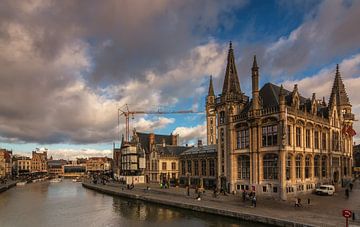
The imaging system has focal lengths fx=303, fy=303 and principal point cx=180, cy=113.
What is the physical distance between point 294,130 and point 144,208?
25.5 metres

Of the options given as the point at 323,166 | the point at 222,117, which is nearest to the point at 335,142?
the point at 323,166

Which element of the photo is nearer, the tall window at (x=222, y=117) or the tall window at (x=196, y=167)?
the tall window at (x=222, y=117)

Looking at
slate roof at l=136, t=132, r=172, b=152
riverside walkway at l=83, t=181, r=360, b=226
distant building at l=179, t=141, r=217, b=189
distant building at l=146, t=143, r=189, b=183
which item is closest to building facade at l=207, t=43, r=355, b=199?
riverside walkway at l=83, t=181, r=360, b=226

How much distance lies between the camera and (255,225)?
31.1 metres

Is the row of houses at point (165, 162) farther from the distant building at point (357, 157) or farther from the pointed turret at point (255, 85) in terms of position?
the distant building at point (357, 157)

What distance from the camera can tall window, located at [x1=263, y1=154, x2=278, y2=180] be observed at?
4425 centimetres

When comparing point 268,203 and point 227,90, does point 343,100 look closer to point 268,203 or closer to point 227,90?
point 227,90

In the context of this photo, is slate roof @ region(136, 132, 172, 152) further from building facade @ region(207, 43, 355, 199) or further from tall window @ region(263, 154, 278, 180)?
tall window @ region(263, 154, 278, 180)

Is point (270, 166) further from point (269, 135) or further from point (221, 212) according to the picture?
point (221, 212)

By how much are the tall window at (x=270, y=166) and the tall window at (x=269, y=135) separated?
70.8 inches

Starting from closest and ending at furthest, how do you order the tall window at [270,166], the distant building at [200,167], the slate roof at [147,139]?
the tall window at [270,166] < the distant building at [200,167] < the slate roof at [147,139]

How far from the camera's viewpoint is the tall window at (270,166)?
1742 inches

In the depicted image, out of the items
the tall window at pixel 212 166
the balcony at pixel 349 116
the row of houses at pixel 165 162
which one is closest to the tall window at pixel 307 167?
the row of houses at pixel 165 162

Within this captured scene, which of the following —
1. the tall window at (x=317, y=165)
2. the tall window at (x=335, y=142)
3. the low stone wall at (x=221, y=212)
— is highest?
the tall window at (x=335, y=142)
